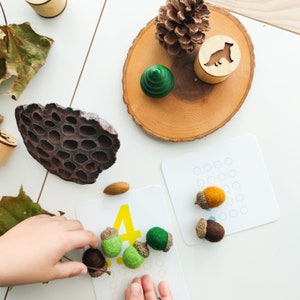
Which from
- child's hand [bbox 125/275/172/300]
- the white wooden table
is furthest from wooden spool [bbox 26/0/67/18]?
child's hand [bbox 125/275/172/300]

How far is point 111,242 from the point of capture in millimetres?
786

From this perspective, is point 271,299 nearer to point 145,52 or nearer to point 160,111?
point 160,111

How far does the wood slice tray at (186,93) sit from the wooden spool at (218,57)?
6 centimetres

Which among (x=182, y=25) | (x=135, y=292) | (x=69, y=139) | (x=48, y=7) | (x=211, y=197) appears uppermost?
(x=48, y=7)

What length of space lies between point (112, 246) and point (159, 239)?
0.31 feet

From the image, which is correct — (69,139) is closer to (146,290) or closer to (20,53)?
(20,53)

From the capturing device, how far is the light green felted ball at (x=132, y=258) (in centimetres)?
78

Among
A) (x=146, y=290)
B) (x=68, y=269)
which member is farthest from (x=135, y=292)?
(x=68, y=269)

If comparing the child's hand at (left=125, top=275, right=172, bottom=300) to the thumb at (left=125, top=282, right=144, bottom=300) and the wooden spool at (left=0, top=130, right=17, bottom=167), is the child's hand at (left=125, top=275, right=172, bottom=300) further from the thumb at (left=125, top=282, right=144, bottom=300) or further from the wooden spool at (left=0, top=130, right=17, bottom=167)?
the wooden spool at (left=0, top=130, right=17, bottom=167)

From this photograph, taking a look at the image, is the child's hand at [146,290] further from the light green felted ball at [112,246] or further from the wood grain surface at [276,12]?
the wood grain surface at [276,12]

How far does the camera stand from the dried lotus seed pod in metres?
0.66

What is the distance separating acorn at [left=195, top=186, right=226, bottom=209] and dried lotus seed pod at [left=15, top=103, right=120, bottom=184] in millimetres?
196

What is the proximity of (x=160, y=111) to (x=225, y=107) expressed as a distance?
0.12m

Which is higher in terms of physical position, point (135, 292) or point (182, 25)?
point (182, 25)
